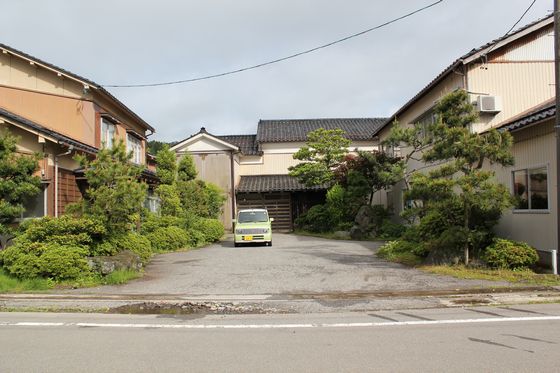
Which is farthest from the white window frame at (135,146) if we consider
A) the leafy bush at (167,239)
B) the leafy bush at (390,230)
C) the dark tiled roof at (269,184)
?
the leafy bush at (390,230)

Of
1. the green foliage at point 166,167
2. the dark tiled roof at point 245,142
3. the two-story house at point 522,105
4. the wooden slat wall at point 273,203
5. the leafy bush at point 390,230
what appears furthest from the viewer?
the dark tiled roof at point 245,142

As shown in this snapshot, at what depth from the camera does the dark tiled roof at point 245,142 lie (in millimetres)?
35594

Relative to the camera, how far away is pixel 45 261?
10.6m

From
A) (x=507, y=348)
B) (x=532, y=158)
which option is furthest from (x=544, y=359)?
(x=532, y=158)

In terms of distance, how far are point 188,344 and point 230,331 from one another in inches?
34.3

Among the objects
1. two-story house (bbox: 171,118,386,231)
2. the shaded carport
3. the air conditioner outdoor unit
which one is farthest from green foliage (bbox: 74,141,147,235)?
the shaded carport

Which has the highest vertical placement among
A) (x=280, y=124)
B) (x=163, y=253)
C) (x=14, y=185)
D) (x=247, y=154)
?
(x=280, y=124)

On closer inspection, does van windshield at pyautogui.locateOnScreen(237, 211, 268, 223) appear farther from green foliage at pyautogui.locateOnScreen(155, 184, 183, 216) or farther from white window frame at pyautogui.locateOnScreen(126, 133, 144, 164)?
white window frame at pyautogui.locateOnScreen(126, 133, 144, 164)

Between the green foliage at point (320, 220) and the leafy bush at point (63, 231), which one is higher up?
the leafy bush at point (63, 231)

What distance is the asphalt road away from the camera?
5074mm

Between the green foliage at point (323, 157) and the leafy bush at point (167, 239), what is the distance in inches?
414

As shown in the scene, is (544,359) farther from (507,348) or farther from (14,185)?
(14,185)

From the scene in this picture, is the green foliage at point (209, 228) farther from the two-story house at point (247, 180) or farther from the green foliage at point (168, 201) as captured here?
the two-story house at point (247, 180)

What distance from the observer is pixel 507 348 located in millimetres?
5605
